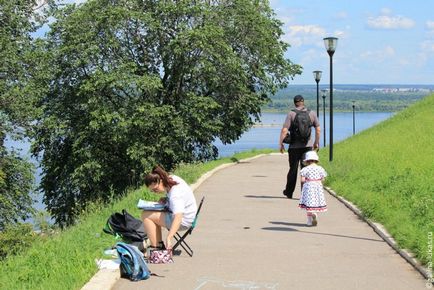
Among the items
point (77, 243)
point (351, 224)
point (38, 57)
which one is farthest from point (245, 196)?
point (38, 57)

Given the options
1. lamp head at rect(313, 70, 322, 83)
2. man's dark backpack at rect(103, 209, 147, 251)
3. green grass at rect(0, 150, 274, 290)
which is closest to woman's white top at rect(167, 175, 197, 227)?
man's dark backpack at rect(103, 209, 147, 251)

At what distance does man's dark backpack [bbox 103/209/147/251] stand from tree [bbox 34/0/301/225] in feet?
66.2

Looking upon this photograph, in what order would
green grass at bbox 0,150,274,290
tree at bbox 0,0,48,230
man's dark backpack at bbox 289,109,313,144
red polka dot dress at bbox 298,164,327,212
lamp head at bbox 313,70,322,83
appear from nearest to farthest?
green grass at bbox 0,150,274,290
red polka dot dress at bbox 298,164,327,212
man's dark backpack at bbox 289,109,313,144
tree at bbox 0,0,48,230
lamp head at bbox 313,70,322,83

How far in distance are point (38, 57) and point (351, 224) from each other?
1776cm

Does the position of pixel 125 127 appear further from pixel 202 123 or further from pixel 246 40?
pixel 246 40

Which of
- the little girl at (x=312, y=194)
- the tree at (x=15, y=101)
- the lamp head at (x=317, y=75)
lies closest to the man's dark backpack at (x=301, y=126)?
the little girl at (x=312, y=194)

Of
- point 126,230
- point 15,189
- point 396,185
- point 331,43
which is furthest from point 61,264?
point 15,189

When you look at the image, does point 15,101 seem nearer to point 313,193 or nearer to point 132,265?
point 313,193

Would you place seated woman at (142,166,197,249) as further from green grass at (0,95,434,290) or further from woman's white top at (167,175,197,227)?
green grass at (0,95,434,290)

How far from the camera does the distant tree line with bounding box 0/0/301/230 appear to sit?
29.4 metres

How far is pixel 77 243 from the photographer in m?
8.63

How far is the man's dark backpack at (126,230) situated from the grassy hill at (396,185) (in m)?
3.27

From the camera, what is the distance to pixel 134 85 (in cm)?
2961

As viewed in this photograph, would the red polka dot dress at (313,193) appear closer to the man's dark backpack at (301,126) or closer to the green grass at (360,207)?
the green grass at (360,207)
